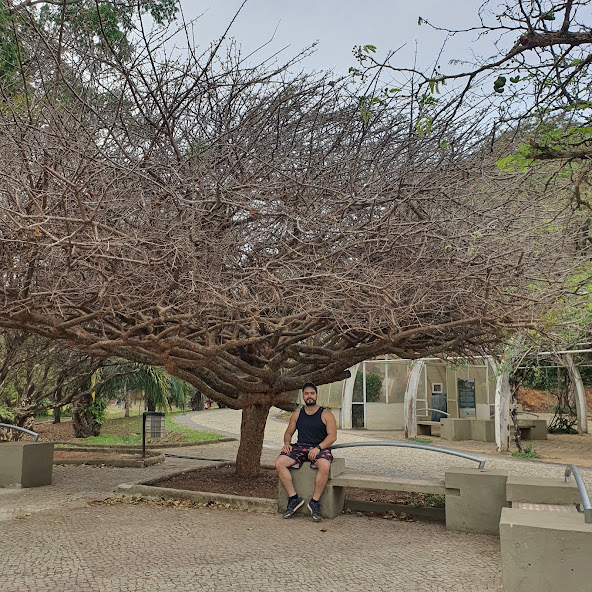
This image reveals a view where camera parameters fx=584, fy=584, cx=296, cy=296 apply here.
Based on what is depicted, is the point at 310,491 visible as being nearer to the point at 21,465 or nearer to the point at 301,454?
the point at 301,454

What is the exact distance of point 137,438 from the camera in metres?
20.3

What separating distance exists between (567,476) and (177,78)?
6.31 meters

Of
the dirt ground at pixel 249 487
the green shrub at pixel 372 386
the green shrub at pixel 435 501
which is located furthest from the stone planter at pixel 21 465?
the green shrub at pixel 372 386

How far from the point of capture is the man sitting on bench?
7.23 meters

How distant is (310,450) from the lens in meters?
7.39

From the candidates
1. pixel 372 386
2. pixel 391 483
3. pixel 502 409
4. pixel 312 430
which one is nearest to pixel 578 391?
pixel 502 409

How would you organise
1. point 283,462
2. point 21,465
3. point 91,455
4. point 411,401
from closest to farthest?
point 283,462, point 21,465, point 91,455, point 411,401

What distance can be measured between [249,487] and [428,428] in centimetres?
1350

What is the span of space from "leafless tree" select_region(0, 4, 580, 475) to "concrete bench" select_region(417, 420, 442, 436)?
1339cm

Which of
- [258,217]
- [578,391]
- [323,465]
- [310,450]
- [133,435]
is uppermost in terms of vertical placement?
[258,217]

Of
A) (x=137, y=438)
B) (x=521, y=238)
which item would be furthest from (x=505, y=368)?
(x=137, y=438)

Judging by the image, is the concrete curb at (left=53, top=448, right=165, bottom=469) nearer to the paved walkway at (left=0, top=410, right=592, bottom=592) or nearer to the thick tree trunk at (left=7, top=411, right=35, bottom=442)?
the thick tree trunk at (left=7, top=411, right=35, bottom=442)

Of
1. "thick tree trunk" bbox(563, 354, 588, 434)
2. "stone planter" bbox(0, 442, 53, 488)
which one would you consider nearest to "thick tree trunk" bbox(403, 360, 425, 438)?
"thick tree trunk" bbox(563, 354, 588, 434)

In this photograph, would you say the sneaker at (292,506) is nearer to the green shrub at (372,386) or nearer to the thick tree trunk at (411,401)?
the thick tree trunk at (411,401)
